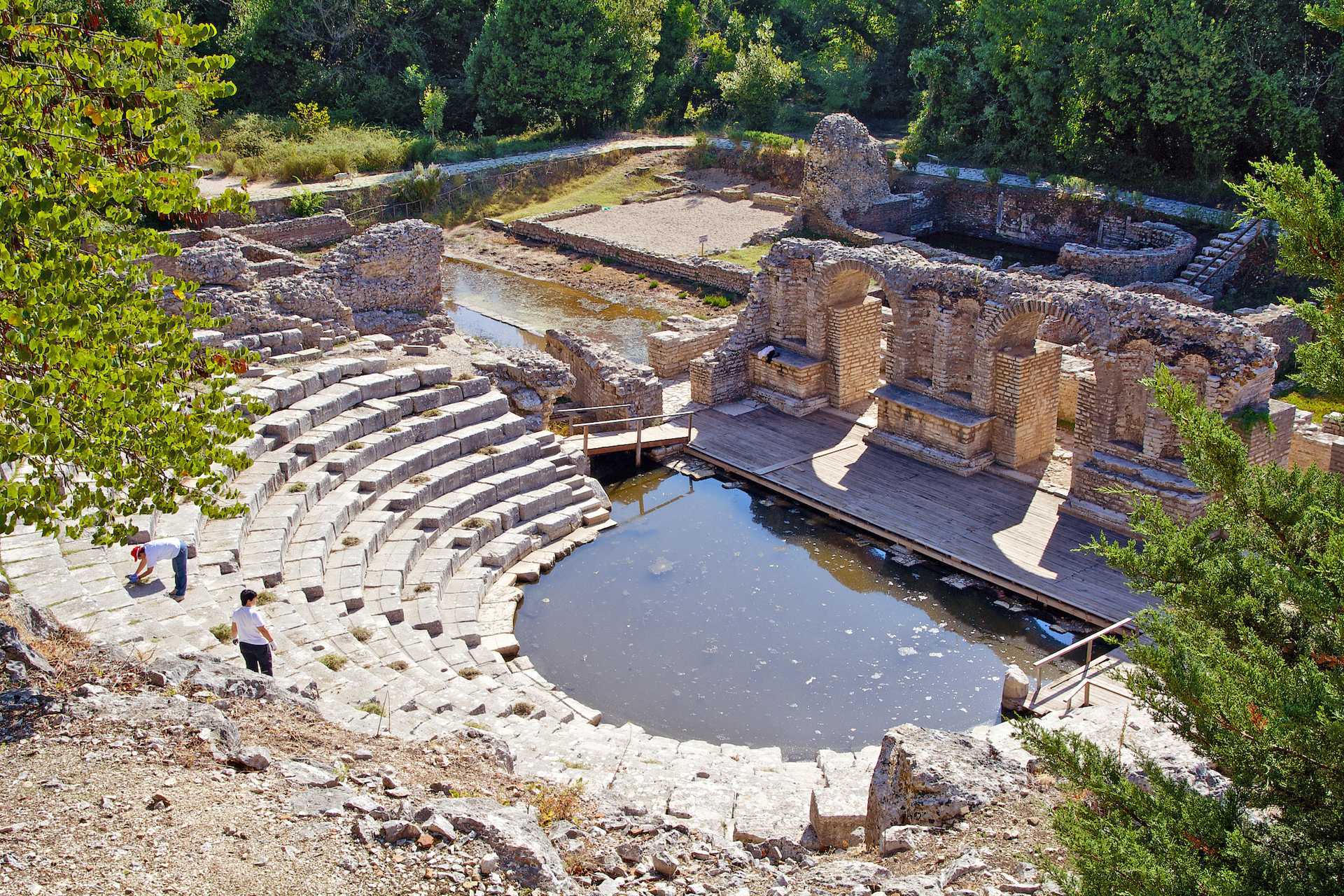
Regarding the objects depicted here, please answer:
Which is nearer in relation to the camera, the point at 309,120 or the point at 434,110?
the point at 309,120

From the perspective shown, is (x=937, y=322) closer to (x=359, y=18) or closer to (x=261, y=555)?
(x=261, y=555)

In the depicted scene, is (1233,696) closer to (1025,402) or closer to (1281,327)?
(1025,402)

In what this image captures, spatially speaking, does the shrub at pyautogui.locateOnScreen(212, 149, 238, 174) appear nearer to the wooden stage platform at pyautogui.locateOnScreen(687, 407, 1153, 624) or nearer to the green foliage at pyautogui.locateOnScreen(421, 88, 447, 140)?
the green foliage at pyautogui.locateOnScreen(421, 88, 447, 140)

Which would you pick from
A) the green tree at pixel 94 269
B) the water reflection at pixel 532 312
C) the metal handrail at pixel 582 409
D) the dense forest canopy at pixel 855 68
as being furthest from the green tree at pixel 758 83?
the green tree at pixel 94 269

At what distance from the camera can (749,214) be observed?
1299 inches

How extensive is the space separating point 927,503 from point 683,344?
6217 mm

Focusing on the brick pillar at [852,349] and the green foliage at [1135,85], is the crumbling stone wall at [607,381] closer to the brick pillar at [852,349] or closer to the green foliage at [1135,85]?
the brick pillar at [852,349]

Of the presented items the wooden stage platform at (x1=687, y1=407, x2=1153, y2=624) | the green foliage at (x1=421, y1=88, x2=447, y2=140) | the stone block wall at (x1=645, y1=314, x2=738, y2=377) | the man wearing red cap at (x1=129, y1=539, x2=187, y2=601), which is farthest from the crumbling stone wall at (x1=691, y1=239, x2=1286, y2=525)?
the green foliage at (x1=421, y1=88, x2=447, y2=140)

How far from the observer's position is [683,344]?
20844 mm

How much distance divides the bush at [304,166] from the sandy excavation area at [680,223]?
681cm

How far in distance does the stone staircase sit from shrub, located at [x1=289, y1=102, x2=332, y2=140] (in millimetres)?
24391

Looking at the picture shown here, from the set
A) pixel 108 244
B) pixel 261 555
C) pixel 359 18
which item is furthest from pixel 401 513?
pixel 359 18

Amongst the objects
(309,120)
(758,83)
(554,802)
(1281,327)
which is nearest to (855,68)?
(758,83)

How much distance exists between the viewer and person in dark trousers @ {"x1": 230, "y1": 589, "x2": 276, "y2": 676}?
1005 cm
